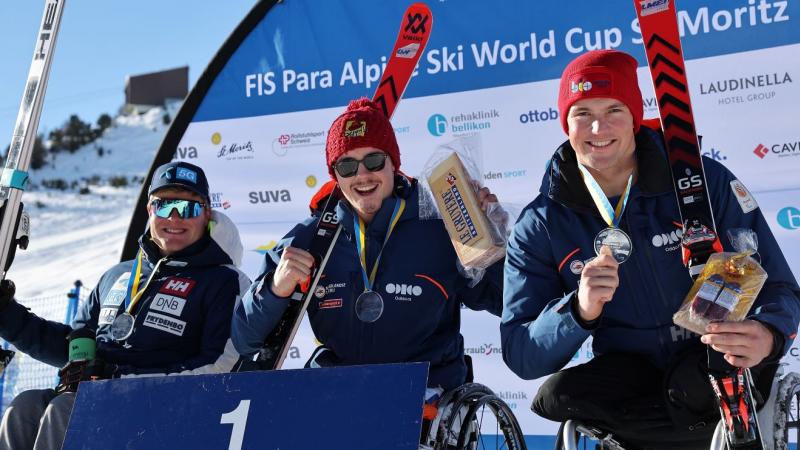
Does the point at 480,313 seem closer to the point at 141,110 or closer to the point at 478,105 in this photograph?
the point at 478,105

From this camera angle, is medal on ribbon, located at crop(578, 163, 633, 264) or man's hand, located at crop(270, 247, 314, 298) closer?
medal on ribbon, located at crop(578, 163, 633, 264)

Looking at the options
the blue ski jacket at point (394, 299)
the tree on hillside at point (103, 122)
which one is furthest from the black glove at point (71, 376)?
the tree on hillside at point (103, 122)

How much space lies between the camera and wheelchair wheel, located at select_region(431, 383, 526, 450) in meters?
2.85

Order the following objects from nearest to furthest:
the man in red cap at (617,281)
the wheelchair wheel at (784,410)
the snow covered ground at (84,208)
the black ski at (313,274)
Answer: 1. the wheelchair wheel at (784,410)
2. the man in red cap at (617,281)
3. the black ski at (313,274)
4. the snow covered ground at (84,208)

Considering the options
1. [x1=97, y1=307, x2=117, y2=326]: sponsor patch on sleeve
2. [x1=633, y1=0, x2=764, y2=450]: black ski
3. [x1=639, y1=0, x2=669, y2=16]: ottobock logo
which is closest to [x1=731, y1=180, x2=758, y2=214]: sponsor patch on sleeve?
[x1=633, y1=0, x2=764, y2=450]: black ski

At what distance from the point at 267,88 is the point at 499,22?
159 cm

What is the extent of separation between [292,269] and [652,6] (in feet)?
4.80

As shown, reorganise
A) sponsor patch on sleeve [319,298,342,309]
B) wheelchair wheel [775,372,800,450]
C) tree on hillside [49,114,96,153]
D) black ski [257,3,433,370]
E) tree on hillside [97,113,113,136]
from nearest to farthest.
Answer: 1. wheelchair wheel [775,372,800,450]
2. black ski [257,3,433,370]
3. sponsor patch on sleeve [319,298,342,309]
4. tree on hillside [49,114,96,153]
5. tree on hillside [97,113,113,136]

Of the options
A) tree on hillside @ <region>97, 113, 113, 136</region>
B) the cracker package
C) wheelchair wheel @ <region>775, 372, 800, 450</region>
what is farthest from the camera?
tree on hillside @ <region>97, 113, 113, 136</region>

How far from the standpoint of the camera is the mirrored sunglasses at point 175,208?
387cm

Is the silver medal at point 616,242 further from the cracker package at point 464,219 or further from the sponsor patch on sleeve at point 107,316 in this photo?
the sponsor patch on sleeve at point 107,316

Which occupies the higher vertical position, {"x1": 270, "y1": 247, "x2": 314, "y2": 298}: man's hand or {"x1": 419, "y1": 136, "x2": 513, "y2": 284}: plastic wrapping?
{"x1": 419, "y1": 136, "x2": 513, "y2": 284}: plastic wrapping

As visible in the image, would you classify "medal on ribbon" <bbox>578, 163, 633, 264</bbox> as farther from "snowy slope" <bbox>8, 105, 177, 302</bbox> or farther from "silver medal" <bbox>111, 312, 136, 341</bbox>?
"snowy slope" <bbox>8, 105, 177, 302</bbox>

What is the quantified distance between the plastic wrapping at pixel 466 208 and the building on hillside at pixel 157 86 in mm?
A: 34694
